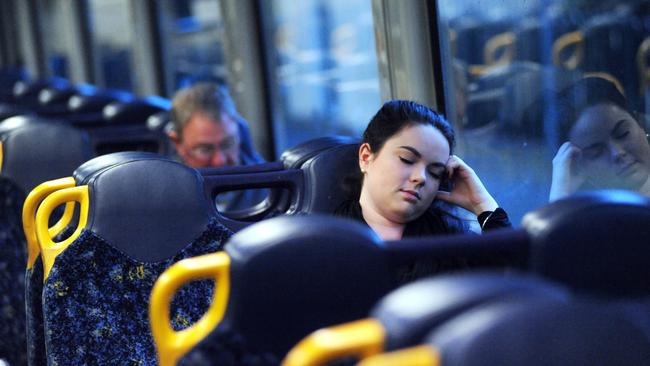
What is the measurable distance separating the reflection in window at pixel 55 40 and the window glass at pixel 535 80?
243 inches

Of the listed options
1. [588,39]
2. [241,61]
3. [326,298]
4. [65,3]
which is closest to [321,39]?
[241,61]

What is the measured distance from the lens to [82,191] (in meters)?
2.02

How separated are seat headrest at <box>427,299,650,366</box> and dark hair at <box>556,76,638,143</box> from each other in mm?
1271

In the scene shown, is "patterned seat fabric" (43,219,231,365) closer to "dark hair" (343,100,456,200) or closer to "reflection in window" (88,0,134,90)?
"dark hair" (343,100,456,200)

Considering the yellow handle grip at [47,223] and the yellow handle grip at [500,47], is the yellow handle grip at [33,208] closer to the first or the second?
the yellow handle grip at [47,223]

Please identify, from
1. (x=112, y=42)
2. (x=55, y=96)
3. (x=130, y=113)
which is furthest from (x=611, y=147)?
(x=112, y=42)

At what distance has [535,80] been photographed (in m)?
2.51

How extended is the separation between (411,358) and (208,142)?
2.18 m

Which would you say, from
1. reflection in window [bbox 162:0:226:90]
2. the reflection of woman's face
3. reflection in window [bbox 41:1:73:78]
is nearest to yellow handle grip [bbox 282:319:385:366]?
the reflection of woman's face

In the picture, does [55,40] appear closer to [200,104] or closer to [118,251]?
[200,104]

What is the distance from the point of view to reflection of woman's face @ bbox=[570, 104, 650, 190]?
2164 millimetres

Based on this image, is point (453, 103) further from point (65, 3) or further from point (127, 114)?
point (65, 3)

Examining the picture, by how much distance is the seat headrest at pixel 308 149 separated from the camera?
7.70 feet

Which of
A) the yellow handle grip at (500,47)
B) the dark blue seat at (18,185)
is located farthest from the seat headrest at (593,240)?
the dark blue seat at (18,185)
